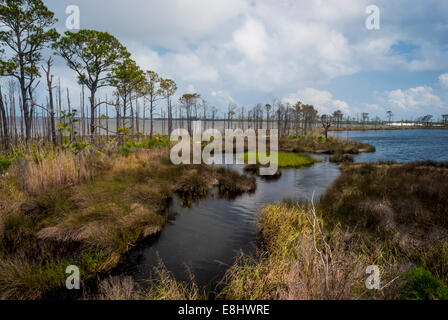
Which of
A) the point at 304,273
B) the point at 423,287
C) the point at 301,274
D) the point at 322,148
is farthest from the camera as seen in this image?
the point at 322,148

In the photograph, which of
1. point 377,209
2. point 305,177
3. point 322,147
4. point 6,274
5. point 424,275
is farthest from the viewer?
point 322,147

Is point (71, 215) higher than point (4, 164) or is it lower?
lower

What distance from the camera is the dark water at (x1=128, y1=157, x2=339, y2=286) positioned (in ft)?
16.7

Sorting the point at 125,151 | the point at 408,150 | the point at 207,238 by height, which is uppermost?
the point at 125,151

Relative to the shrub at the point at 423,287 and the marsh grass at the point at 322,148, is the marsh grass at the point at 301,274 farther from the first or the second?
the marsh grass at the point at 322,148

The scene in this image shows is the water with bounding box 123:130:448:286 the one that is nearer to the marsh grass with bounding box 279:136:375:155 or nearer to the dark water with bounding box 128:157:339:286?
the dark water with bounding box 128:157:339:286

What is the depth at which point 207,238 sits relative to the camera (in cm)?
661

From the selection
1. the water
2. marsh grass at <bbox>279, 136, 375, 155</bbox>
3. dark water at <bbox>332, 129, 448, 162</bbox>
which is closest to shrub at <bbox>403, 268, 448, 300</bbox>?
the water

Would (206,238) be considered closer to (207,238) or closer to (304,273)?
(207,238)

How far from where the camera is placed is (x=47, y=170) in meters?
7.95

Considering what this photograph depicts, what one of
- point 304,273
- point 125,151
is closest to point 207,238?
point 304,273
